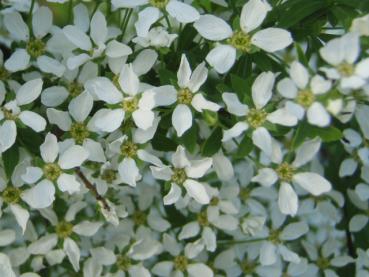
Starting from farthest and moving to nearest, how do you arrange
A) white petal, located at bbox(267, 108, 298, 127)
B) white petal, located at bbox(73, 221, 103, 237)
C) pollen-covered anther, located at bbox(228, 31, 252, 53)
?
white petal, located at bbox(73, 221, 103, 237) < pollen-covered anther, located at bbox(228, 31, 252, 53) < white petal, located at bbox(267, 108, 298, 127)

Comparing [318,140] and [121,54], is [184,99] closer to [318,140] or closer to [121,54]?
[121,54]

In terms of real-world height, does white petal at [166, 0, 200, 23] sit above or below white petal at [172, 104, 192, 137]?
above

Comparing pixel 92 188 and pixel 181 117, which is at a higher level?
pixel 181 117

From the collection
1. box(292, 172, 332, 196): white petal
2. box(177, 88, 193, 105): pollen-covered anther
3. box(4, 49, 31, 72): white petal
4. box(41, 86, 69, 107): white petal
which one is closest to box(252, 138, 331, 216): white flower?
box(292, 172, 332, 196): white petal

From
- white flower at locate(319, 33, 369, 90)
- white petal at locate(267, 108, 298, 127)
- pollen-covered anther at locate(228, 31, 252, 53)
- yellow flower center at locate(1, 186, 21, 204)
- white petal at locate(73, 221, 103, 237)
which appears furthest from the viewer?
white petal at locate(73, 221, 103, 237)

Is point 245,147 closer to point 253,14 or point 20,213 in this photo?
point 253,14

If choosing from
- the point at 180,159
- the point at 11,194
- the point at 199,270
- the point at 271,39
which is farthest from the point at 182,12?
the point at 199,270

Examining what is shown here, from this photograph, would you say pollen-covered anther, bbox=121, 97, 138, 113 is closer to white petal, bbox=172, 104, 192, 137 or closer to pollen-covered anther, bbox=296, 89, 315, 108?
white petal, bbox=172, 104, 192, 137
